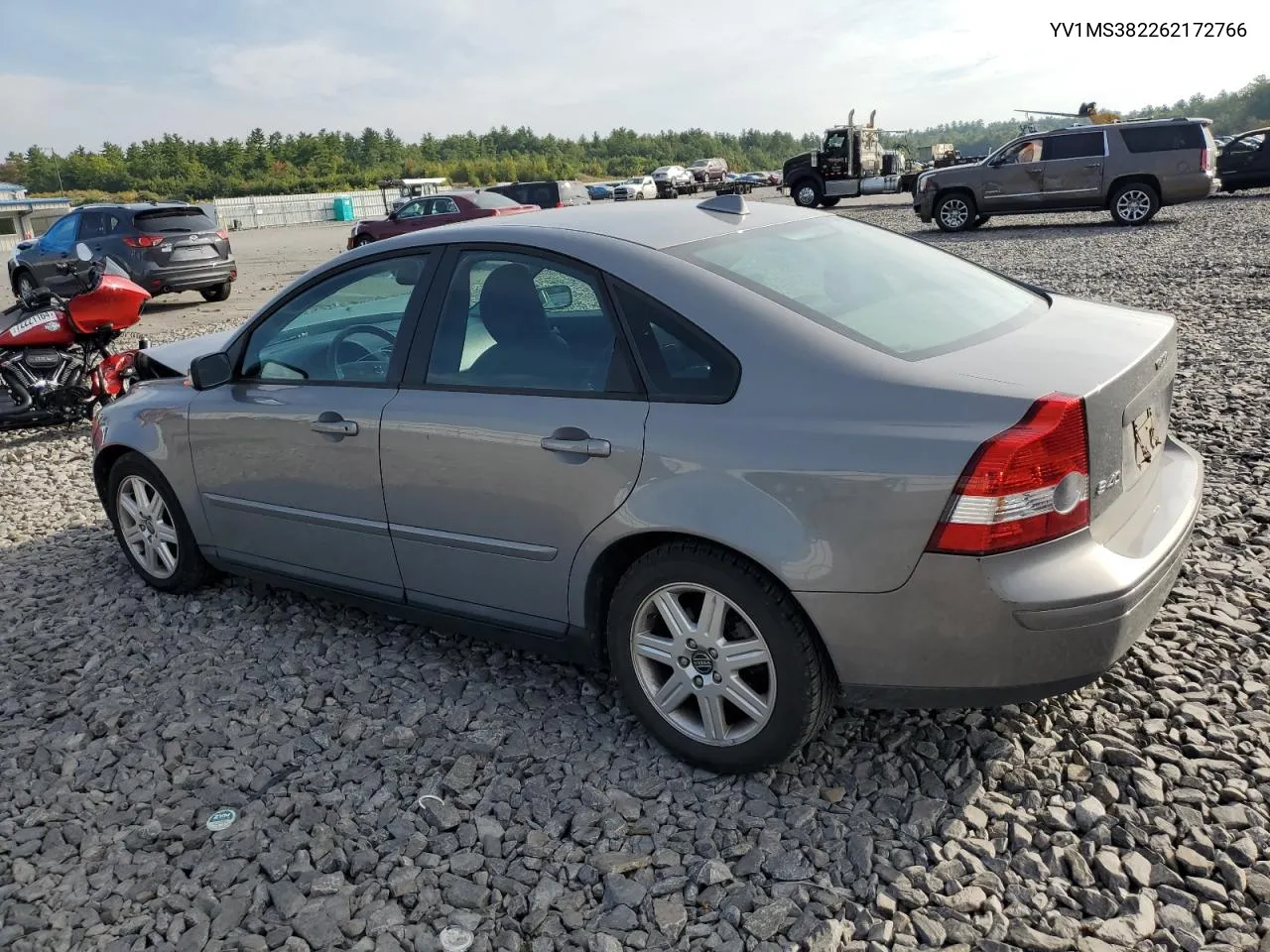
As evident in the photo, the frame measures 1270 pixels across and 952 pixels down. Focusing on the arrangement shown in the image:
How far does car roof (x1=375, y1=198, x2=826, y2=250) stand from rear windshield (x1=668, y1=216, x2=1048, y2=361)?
0.08m

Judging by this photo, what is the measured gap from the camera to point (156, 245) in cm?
1512

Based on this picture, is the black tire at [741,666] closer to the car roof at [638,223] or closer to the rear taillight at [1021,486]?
the rear taillight at [1021,486]

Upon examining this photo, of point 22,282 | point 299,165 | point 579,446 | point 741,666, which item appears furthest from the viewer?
point 299,165

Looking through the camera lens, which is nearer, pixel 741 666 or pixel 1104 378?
pixel 1104 378

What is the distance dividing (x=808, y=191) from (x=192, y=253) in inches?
795

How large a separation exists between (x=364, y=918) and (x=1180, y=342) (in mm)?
7802

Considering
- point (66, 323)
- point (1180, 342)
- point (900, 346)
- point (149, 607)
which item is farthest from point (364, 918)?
point (1180, 342)

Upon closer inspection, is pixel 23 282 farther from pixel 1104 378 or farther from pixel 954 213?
pixel 1104 378

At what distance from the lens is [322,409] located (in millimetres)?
3631

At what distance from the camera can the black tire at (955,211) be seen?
19.7 meters

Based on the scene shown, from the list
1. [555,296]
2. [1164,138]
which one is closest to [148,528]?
[555,296]

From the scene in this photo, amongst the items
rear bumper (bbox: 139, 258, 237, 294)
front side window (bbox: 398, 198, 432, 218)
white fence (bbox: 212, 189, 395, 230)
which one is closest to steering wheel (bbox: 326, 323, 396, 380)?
rear bumper (bbox: 139, 258, 237, 294)

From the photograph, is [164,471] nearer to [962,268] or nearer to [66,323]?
[962,268]

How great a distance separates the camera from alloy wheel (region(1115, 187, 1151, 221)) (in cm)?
1811
